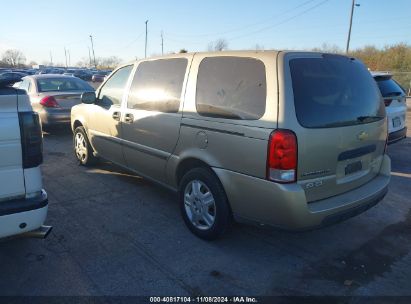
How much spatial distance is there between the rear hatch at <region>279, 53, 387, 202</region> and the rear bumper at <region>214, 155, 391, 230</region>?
10 centimetres

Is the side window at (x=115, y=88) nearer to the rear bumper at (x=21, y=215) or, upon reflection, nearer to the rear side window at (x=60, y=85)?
the rear bumper at (x=21, y=215)

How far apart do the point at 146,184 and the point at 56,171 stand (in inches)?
68.9

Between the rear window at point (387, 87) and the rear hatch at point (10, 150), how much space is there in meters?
6.26

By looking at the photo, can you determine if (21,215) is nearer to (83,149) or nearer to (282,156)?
(282,156)

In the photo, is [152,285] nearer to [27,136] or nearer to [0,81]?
[27,136]

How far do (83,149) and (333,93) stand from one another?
4409mm

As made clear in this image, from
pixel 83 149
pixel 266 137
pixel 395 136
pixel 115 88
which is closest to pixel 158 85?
pixel 115 88

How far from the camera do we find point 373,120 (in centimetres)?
346

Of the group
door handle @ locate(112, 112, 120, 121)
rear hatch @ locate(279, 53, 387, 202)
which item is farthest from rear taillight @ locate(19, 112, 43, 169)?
door handle @ locate(112, 112, 120, 121)

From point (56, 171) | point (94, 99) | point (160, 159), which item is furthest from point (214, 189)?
point (56, 171)

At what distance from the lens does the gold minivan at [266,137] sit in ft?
9.42

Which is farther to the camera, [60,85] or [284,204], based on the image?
[60,85]

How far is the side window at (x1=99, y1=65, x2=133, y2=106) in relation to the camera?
4.86m

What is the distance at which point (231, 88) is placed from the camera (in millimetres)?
3254
